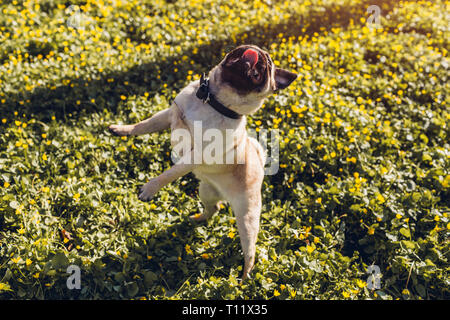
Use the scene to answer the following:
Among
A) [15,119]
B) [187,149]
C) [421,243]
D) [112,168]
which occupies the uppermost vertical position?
[187,149]

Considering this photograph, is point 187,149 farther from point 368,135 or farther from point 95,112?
point 368,135

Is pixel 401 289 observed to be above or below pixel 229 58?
below

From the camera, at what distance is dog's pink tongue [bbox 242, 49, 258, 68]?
2.65m

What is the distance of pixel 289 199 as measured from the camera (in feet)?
14.6

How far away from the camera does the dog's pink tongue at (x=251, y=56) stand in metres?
2.65

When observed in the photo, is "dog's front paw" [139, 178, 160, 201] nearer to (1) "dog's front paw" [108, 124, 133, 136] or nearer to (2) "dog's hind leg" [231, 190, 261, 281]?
(1) "dog's front paw" [108, 124, 133, 136]

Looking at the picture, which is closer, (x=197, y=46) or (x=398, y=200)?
(x=398, y=200)

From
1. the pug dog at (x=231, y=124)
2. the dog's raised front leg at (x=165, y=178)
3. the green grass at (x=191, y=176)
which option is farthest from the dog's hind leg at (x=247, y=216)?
the dog's raised front leg at (x=165, y=178)

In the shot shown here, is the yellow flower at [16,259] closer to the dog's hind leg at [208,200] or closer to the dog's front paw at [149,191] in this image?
the dog's front paw at [149,191]

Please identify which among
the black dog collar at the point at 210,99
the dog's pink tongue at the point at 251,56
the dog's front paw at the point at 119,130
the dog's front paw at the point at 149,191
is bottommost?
the dog's front paw at the point at 149,191

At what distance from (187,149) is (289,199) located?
1.84m

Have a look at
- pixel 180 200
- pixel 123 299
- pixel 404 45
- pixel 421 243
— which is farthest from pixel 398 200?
pixel 404 45

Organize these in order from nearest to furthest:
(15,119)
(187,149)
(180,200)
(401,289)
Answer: (187,149)
(401,289)
(180,200)
(15,119)

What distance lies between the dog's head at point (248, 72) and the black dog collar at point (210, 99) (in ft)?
0.54
